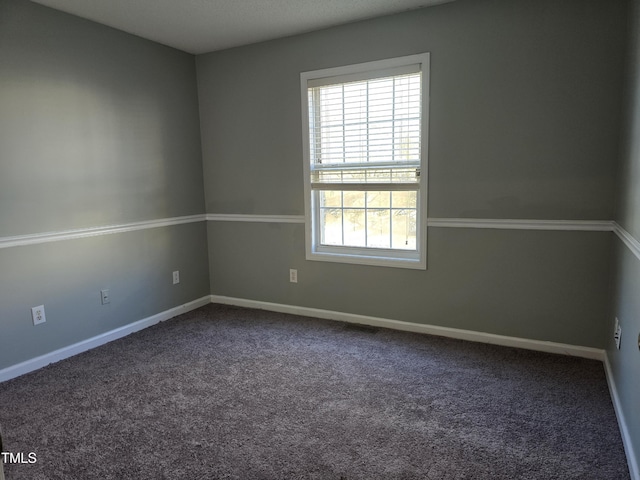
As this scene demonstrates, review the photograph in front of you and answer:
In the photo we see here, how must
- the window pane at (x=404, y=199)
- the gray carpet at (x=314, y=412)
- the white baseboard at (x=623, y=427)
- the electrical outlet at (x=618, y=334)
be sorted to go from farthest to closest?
1. the window pane at (x=404, y=199)
2. the electrical outlet at (x=618, y=334)
3. the gray carpet at (x=314, y=412)
4. the white baseboard at (x=623, y=427)

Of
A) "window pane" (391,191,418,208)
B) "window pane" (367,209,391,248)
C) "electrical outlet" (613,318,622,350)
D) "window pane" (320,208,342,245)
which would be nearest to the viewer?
"electrical outlet" (613,318,622,350)

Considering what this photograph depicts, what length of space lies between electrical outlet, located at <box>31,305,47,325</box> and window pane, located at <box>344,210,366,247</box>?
2311 mm

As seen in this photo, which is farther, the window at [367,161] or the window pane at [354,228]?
the window pane at [354,228]

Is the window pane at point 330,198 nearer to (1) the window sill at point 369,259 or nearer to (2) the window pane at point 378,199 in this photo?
(2) the window pane at point 378,199

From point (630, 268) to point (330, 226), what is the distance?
2.18 metres

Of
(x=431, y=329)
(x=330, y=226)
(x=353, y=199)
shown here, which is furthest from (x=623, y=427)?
(x=330, y=226)

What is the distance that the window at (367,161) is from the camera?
10.3 feet

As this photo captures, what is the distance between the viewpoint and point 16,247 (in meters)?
2.67

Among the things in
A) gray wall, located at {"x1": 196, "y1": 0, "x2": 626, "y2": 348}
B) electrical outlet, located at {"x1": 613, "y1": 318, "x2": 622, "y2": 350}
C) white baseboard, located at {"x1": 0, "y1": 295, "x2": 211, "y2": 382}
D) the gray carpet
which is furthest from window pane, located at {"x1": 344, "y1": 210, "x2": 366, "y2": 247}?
electrical outlet, located at {"x1": 613, "y1": 318, "x2": 622, "y2": 350}

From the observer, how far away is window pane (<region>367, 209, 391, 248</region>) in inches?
134

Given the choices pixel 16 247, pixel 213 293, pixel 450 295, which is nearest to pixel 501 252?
pixel 450 295

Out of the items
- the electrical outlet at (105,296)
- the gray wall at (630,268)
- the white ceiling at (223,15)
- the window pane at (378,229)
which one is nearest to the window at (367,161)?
the window pane at (378,229)

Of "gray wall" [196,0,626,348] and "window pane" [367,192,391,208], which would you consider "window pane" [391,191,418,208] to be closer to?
"window pane" [367,192,391,208]

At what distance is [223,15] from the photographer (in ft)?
9.82
